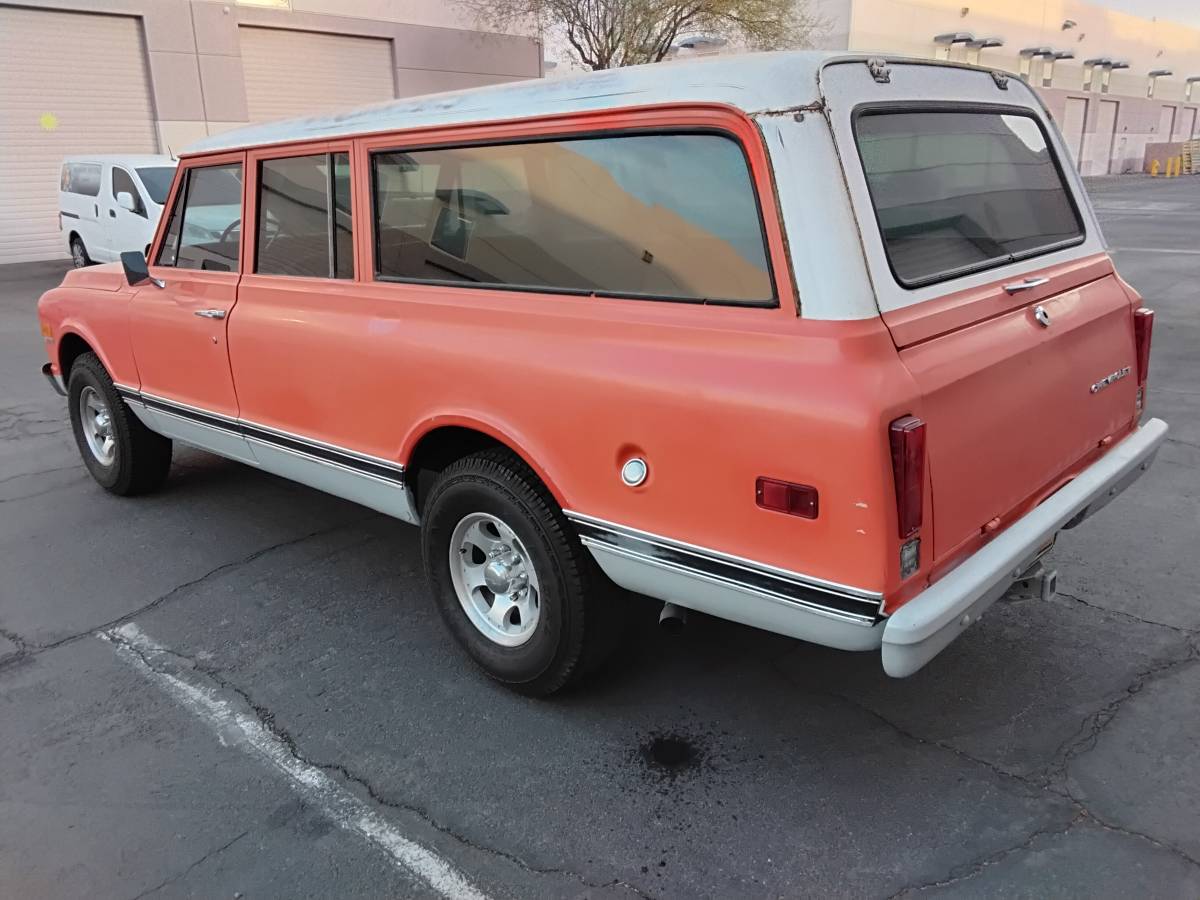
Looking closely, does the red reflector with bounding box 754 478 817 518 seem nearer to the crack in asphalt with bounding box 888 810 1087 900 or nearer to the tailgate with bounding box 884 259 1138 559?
the tailgate with bounding box 884 259 1138 559

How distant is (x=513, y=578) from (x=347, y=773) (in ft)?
2.70

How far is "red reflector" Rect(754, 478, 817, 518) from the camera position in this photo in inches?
90.2

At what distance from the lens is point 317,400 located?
11.9ft

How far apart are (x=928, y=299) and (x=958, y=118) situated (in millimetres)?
893

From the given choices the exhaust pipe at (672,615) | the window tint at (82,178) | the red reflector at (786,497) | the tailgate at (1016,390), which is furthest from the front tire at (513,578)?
the window tint at (82,178)

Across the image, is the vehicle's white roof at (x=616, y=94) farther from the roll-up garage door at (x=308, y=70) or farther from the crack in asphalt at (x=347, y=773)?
the roll-up garage door at (x=308, y=70)

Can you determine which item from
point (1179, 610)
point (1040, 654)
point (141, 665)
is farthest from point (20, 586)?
point (1179, 610)

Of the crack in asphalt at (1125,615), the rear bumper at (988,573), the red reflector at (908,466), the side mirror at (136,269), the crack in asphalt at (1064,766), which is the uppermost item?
the side mirror at (136,269)

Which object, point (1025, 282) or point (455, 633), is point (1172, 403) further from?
point (455, 633)

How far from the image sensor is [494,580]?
129 inches

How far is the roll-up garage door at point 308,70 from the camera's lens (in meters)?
19.9

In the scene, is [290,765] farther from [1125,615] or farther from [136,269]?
[1125,615]

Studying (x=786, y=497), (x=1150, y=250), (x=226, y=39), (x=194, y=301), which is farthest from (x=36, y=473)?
(x=226, y=39)

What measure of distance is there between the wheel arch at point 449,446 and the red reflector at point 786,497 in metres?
0.71
